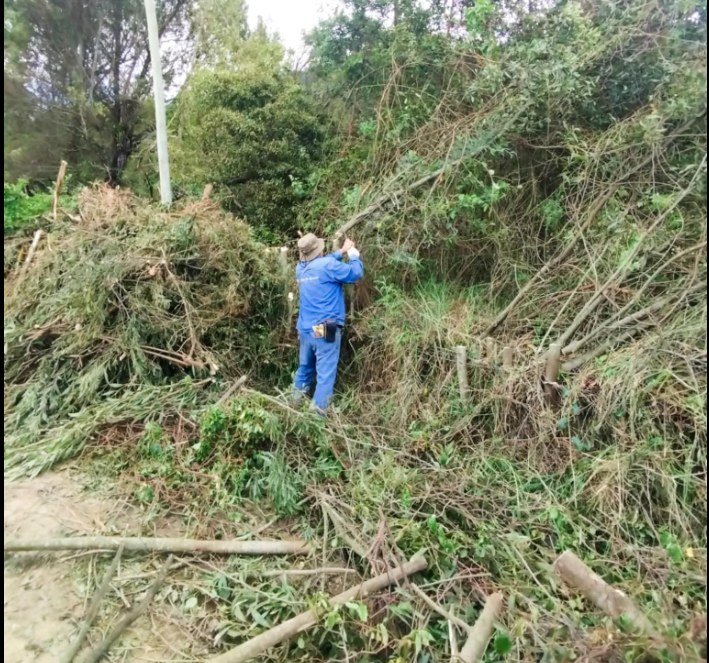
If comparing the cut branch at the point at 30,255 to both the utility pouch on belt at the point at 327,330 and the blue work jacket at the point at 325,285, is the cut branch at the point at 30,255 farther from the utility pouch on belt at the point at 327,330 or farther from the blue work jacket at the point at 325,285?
the utility pouch on belt at the point at 327,330

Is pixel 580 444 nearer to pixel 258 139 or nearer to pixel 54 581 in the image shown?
pixel 54 581

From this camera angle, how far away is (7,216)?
6219 mm

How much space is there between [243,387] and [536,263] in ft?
10.1

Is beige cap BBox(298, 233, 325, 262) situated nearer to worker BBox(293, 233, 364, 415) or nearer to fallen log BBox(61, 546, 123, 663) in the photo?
worker BBox(293, 233, 364, 415)

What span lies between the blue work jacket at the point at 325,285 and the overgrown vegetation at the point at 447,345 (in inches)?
23.1

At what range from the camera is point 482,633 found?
8.23 feet

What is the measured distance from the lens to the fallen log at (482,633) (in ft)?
7.95

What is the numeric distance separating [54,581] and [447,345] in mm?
3284

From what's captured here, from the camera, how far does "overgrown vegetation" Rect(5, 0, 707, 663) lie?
2852mm

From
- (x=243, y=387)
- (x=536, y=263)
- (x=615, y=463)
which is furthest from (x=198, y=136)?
(x=615, y=463)

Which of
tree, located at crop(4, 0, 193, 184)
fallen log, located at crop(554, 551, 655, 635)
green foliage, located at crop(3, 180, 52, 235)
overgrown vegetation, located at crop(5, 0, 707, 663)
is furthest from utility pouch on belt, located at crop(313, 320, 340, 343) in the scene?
tree, located at crop(4, 0, 193, 184)

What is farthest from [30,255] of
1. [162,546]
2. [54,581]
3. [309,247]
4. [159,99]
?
[162,546]

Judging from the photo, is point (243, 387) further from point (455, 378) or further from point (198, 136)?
point (198, 136)

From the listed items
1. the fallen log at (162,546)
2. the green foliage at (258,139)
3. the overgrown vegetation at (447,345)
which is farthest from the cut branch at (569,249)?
the green foliage at (258,139)
